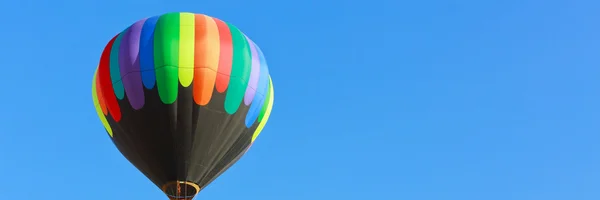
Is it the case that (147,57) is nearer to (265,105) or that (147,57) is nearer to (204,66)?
(204,66)

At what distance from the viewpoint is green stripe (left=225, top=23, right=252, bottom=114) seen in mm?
24594

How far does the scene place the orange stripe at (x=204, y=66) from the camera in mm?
24250

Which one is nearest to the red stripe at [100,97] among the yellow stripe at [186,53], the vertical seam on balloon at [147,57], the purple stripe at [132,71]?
the purple stripe at [132,71]

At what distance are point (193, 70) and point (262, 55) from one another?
7.75 ft

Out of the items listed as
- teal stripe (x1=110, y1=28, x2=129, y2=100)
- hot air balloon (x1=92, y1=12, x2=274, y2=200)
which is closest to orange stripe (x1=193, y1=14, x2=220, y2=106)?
hot air balloon (x1=92, y1=12, x2=274, y2=200)

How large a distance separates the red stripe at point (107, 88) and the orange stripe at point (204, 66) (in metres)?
1.97

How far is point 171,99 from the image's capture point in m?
24.2

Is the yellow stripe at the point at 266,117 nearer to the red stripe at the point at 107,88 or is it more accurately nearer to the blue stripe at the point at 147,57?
the blue stripe at the point at 147,57

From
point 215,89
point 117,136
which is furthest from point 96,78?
point 215,89

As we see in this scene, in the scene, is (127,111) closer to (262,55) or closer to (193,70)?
(193,70)

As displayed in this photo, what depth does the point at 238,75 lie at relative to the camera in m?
24.7

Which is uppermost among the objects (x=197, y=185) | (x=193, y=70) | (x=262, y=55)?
(x=262, y=55)

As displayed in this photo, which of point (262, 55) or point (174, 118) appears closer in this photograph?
point (174, 118)

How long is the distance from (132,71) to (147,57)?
1.49 ft
